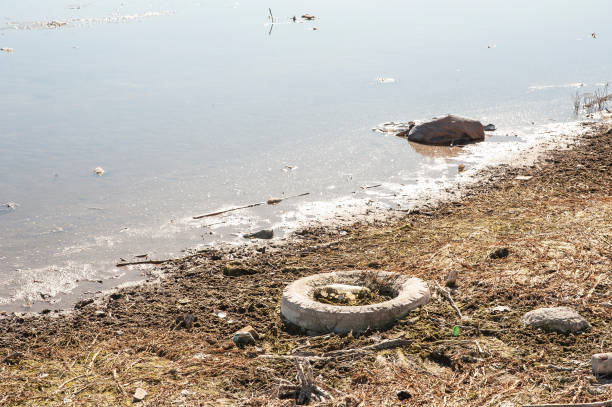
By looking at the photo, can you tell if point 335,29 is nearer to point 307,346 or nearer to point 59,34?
point 59,34

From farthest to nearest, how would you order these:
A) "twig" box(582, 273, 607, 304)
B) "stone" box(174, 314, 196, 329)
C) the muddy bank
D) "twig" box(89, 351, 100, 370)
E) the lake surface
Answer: the lake surface < "stone" box(174, 314, 196, 329) < "twig" box(582, 273, 607, 304) < "twig" box(89, 351, 100, 370) < the muddy bank

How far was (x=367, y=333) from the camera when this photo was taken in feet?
21.4

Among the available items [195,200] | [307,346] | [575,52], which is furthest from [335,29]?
[307,346]

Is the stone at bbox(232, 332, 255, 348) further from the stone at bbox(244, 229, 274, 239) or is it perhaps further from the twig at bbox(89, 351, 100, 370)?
the stone at bbox(244, 229, 274, 239)

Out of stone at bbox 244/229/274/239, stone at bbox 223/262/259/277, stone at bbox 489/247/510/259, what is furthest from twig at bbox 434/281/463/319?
stone at bbox 244/229/274/239

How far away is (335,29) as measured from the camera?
121ft

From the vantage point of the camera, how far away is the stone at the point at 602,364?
5223 millimetres

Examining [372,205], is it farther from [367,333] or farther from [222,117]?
[222,117]

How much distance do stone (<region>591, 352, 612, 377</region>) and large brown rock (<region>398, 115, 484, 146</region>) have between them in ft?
34.1

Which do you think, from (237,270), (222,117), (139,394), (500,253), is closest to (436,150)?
(222,117)

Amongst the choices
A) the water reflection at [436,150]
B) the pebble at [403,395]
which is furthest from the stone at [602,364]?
the water reflection at [436,150]

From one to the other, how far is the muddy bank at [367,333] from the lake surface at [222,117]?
1134mm

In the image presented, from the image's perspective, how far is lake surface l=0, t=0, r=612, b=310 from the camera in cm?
1091

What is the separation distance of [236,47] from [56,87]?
34.6ft
